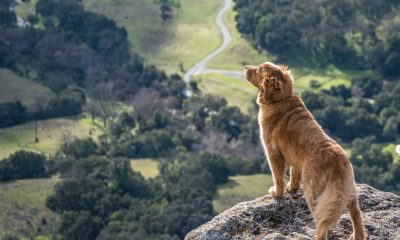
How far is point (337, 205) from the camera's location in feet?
41.4

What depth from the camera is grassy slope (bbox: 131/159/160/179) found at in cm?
8492

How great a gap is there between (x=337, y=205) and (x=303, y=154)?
3.58 feet

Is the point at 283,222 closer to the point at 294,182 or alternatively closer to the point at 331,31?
the point at 294,182

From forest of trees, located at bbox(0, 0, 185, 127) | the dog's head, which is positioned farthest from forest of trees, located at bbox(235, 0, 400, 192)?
the dog's head

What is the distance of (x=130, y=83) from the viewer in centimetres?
10762

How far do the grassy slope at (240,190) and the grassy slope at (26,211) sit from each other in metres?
12.2

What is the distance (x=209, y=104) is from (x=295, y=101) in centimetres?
8409

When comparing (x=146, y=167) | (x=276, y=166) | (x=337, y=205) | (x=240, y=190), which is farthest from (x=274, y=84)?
(x=146, y=167)

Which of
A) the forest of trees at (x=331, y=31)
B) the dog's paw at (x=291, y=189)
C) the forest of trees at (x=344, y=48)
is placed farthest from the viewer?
the forest of trees at (x=331, y=31)

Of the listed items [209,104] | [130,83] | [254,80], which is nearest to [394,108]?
[209,104]

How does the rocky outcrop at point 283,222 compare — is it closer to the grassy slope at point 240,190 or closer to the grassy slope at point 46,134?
the grassy slope at point 240,190

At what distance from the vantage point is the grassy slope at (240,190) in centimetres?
7300

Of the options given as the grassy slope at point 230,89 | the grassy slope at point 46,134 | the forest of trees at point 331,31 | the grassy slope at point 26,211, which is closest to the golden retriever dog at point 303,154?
the grassy slope at point 26,211

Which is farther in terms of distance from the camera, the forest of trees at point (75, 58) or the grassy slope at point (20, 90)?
the forest of trees at point (75, 58)
